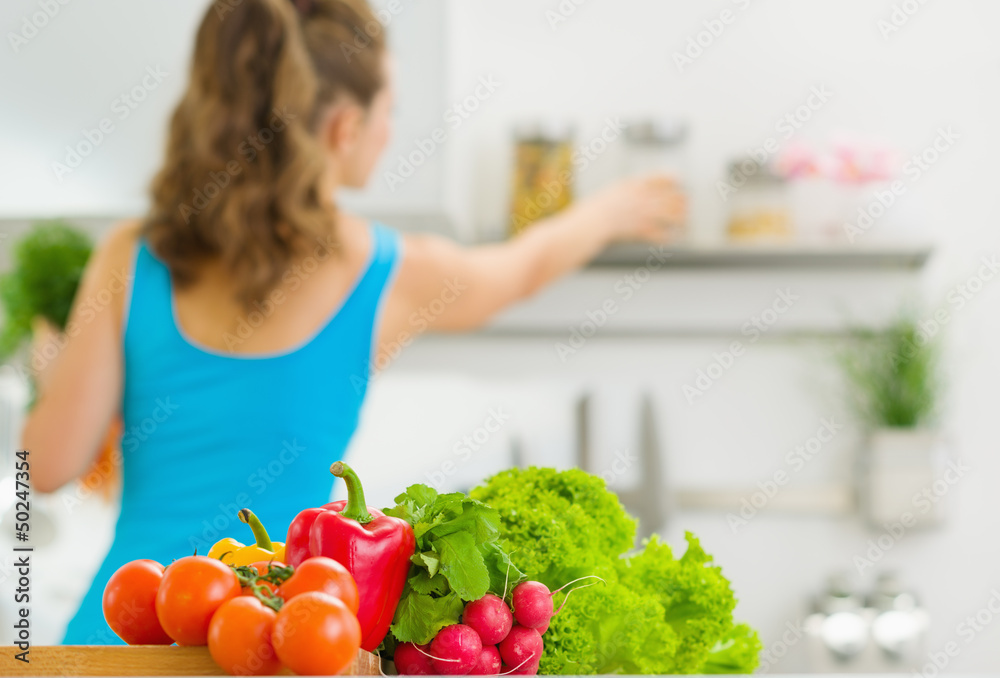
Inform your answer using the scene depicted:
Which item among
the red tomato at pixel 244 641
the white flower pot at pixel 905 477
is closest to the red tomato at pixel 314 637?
the red tomato at pixel 244 641

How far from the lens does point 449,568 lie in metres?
0.52

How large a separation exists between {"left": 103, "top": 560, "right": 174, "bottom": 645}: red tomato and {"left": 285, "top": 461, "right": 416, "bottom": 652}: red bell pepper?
0.25 ft

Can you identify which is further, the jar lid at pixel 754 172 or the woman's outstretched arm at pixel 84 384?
the jar lid at pixel 754 172

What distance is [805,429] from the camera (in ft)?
7.13

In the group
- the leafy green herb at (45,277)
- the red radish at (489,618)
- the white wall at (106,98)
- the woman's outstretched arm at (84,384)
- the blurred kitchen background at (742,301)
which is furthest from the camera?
the blurred kitchen background at (742,301)

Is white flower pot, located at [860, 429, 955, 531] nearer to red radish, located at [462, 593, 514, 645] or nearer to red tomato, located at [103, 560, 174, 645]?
red radish, located at [462, 593, 514, 645]

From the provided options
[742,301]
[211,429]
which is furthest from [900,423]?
[211,429]

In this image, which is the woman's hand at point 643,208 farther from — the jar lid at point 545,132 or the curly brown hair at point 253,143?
the curly brown hair at point 253,143

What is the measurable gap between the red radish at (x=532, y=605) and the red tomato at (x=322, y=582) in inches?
4.2

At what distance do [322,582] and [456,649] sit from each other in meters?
0.10

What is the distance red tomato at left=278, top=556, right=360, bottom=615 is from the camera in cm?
46

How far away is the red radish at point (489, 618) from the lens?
0.52 metres

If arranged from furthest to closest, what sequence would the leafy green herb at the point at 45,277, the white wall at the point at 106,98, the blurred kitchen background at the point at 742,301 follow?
the blurred kitchen background at the point at 742,301 → the white wall at the point at 106,98 → the leafy green herb at the point at 45,277

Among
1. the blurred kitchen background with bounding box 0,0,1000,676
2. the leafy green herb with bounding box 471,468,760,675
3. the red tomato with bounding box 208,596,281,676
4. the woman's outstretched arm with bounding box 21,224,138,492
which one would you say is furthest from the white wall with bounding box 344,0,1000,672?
the red tomato with bounding box 208,596,281,676
